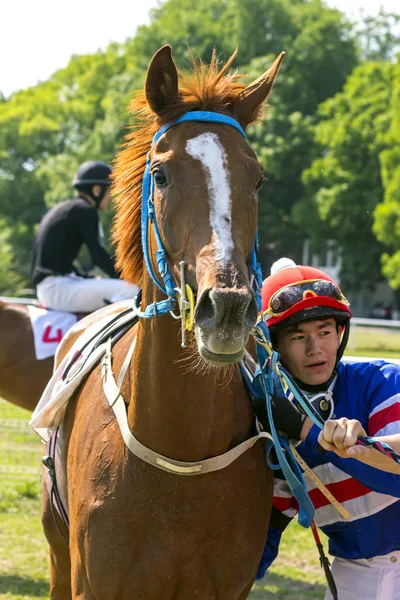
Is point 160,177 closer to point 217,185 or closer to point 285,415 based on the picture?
point 217,185

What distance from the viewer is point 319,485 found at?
10.0 feet

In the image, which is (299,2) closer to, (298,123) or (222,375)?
(298,123)

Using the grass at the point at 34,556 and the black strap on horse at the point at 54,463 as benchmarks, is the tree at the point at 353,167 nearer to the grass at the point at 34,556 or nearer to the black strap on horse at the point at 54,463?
the grass at the point at 34,556

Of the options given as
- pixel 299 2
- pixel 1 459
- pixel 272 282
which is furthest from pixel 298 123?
pixel 272 282

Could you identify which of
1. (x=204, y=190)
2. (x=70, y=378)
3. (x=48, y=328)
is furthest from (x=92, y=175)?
(x=204, y=190)

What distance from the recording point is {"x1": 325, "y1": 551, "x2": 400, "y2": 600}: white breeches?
3135 mm

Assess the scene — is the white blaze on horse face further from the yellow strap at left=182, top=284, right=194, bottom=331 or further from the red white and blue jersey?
the red white and blue jersey

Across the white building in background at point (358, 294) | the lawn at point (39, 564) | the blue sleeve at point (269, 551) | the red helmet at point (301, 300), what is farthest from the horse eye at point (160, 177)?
the white building in background at point (358, 294)

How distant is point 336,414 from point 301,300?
451 millimetres

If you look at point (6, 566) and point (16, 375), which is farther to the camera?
point (16, 375)

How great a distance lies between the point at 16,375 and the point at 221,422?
3990 millimetres

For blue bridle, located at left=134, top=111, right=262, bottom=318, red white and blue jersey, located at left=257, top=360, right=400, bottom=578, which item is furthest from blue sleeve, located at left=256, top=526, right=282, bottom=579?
blue bridle, located at left=134, top=111, right=262, bottom=318

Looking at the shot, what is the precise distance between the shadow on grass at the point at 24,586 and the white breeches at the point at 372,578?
286 centimetres

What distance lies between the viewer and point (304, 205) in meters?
38.3
